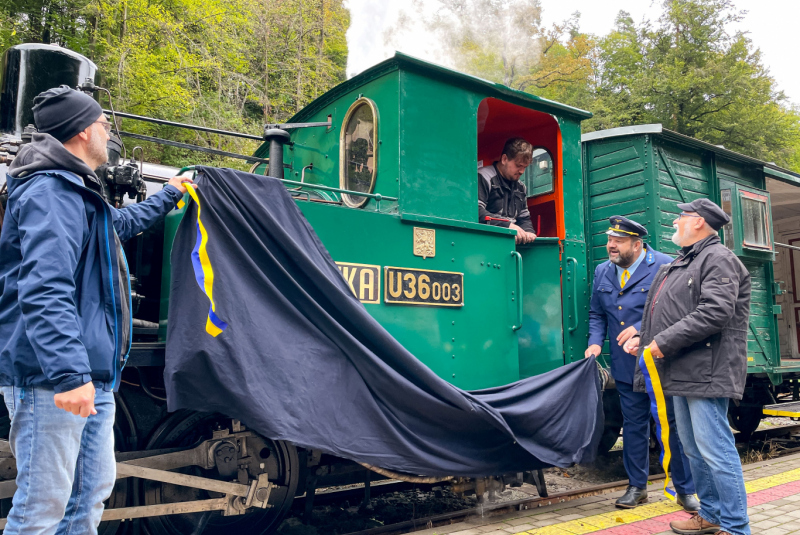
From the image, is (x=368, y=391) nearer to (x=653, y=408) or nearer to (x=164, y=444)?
(x=164, y=444)

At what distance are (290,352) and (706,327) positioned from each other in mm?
2158

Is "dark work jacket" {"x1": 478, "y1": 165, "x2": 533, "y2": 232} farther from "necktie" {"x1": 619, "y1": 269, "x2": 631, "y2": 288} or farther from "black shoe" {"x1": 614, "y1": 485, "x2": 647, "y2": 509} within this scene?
"black shoe" {"x1": 614, "y1": 485, "x2": 647, "y2": 509}

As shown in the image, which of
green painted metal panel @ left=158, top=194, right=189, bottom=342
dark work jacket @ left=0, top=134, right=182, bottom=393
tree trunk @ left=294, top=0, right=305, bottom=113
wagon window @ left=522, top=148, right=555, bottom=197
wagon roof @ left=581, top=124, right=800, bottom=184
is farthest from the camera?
tree trunk @ left=294, top=0, right=305, bottom=113

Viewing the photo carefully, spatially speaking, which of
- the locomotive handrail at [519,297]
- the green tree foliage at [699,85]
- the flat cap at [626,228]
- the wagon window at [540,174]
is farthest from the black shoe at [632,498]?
the green tree foliage at [699,85]

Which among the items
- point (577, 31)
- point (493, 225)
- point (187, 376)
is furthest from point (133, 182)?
point (577, 31)

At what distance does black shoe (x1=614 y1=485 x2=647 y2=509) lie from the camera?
395 cm

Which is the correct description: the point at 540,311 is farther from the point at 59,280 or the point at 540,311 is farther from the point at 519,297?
the point at 59,280

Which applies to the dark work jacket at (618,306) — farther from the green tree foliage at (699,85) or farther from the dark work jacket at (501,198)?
the green tree foliage at (699,85)

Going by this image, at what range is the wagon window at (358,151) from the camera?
367 centimetres

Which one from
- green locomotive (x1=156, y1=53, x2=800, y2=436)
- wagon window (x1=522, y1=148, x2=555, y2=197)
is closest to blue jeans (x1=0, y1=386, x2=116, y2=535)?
green locomotive (x1=156, y1=53, x2=800, y2=436)

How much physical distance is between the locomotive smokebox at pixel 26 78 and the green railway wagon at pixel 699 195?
14.4 feet

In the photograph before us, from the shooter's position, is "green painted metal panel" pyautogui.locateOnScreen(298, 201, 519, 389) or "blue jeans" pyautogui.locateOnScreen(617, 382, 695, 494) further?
"blue jeans" pyautogui.locateOnScreen(617, 382, 695, 494)

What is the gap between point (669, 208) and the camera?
5434 mm

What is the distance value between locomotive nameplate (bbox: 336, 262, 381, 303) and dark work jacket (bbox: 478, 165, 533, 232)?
114cm
